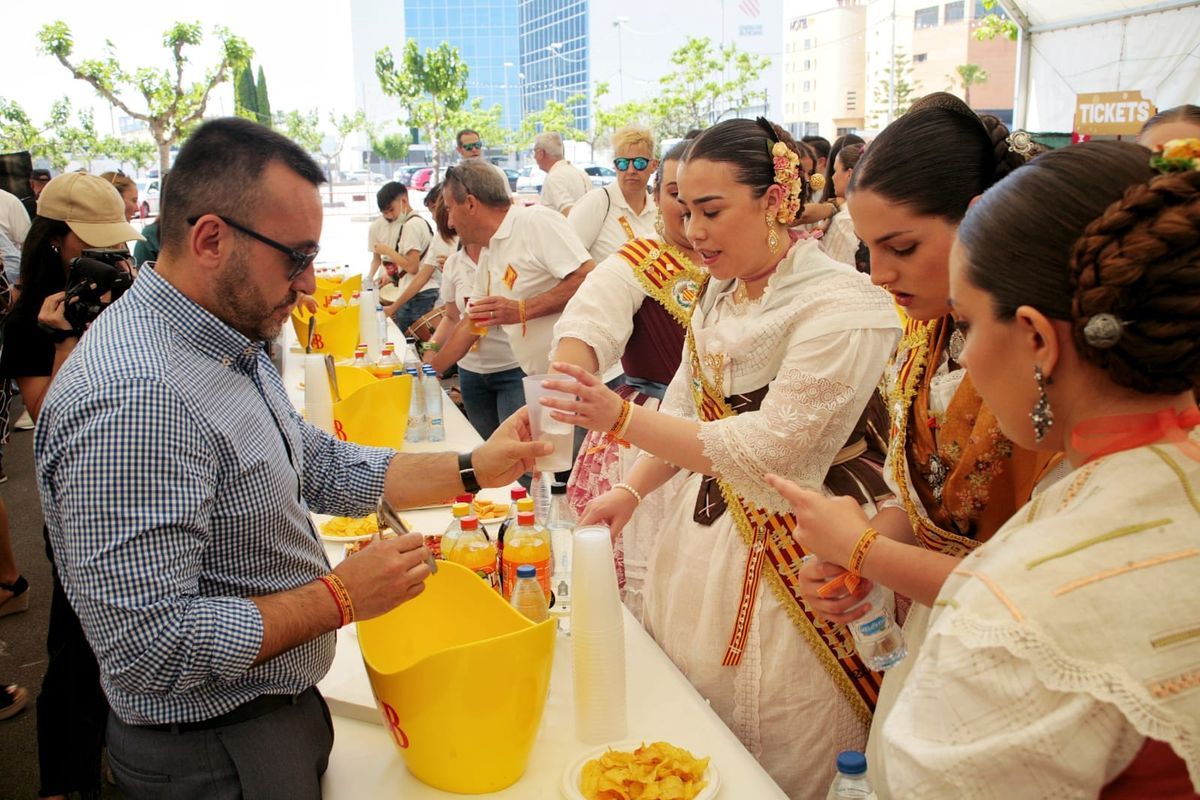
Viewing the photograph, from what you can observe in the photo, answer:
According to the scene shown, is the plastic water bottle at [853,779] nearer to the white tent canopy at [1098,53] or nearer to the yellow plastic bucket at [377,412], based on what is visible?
the yellow plastic bucket at [377,412]

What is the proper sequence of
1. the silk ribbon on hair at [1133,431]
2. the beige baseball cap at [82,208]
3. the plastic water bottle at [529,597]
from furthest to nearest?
the beige baseball cap at [82,208]
the plastic water bottle at [529,597]
the silk ribbon on hair at [1133,431]

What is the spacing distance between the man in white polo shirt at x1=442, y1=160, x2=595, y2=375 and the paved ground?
1.98 meters

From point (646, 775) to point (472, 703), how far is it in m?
0.27

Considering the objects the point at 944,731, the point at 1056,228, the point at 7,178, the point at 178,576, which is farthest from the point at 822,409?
the point at 7,178

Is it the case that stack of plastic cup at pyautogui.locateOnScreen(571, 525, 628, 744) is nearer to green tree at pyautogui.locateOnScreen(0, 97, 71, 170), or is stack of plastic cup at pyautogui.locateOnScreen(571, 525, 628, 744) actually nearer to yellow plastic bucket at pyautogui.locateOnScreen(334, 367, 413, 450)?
yellow plastic bucket at pyautogui.locateOnScreen(334, 367, 413, 450)

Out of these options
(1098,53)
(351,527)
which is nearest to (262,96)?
(1098,53)

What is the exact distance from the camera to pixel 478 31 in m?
69.5

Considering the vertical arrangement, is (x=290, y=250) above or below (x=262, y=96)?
below

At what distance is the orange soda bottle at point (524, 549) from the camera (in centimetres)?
181

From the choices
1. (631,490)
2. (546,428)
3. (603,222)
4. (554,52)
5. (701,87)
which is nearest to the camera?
(546,428)

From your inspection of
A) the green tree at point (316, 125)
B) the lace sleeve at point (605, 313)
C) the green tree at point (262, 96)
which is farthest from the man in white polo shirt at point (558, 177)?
the green tree at point (316, 125)

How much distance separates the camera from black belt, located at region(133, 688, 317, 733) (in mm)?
1257

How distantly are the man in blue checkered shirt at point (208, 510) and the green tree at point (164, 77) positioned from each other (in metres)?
18.2

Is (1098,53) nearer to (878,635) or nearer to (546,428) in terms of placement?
(546,428)
